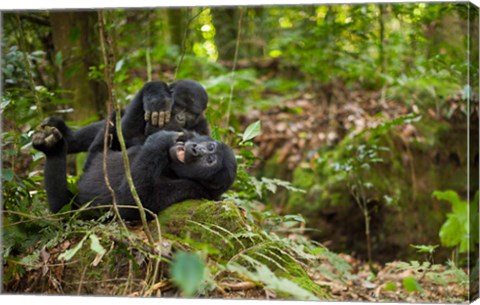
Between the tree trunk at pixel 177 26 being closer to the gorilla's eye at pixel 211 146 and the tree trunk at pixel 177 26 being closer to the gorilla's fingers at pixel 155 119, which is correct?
the gorilla's fingers at pixel 155 119

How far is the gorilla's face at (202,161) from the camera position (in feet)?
14.1

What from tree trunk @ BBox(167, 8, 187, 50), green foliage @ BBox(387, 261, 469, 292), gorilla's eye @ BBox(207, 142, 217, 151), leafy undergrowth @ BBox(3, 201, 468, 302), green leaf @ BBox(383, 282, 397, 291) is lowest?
green leaf @ BBox(383, 282, 397, 291)

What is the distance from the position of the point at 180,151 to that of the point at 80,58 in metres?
2.50

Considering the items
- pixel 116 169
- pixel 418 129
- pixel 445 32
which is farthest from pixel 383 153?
pixel 116 169

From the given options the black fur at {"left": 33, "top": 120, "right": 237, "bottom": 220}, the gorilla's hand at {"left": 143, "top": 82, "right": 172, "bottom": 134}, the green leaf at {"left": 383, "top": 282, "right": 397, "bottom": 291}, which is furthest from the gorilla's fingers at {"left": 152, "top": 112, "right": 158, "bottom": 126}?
the green leaf at {"left": 383, "top": 282, "right": 397, "bottom": 291}

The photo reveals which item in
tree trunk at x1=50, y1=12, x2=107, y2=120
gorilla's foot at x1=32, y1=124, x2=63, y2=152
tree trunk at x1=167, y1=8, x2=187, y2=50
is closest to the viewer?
gorilla's foot at x1=32, y1=124, x2=63, y2=152

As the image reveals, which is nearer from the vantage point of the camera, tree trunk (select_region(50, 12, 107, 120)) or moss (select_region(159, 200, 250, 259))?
moss (select_region(159, 200, 250, 259))

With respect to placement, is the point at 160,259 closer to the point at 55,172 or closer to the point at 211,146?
the point at 211,146

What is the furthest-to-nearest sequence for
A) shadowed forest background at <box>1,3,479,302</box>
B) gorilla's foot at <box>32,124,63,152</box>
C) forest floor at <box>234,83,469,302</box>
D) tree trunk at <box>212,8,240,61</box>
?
tree trunk at <box>212,8,240,61</box> → forest floor at <box>234,83,469,302</box> → gorilla's foot at <box>32,124,63,152</box> → shadowed forest background at <box>1,3,479,302</box>

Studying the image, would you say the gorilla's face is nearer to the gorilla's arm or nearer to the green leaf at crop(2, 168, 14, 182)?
the gorilla's arm

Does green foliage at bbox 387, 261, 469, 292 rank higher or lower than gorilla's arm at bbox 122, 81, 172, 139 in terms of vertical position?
lower

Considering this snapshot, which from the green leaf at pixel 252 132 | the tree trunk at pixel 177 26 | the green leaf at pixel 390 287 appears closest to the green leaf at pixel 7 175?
the green leaf at pixel 252 132

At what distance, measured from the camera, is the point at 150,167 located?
163 inches

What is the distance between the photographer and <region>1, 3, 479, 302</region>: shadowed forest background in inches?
151
